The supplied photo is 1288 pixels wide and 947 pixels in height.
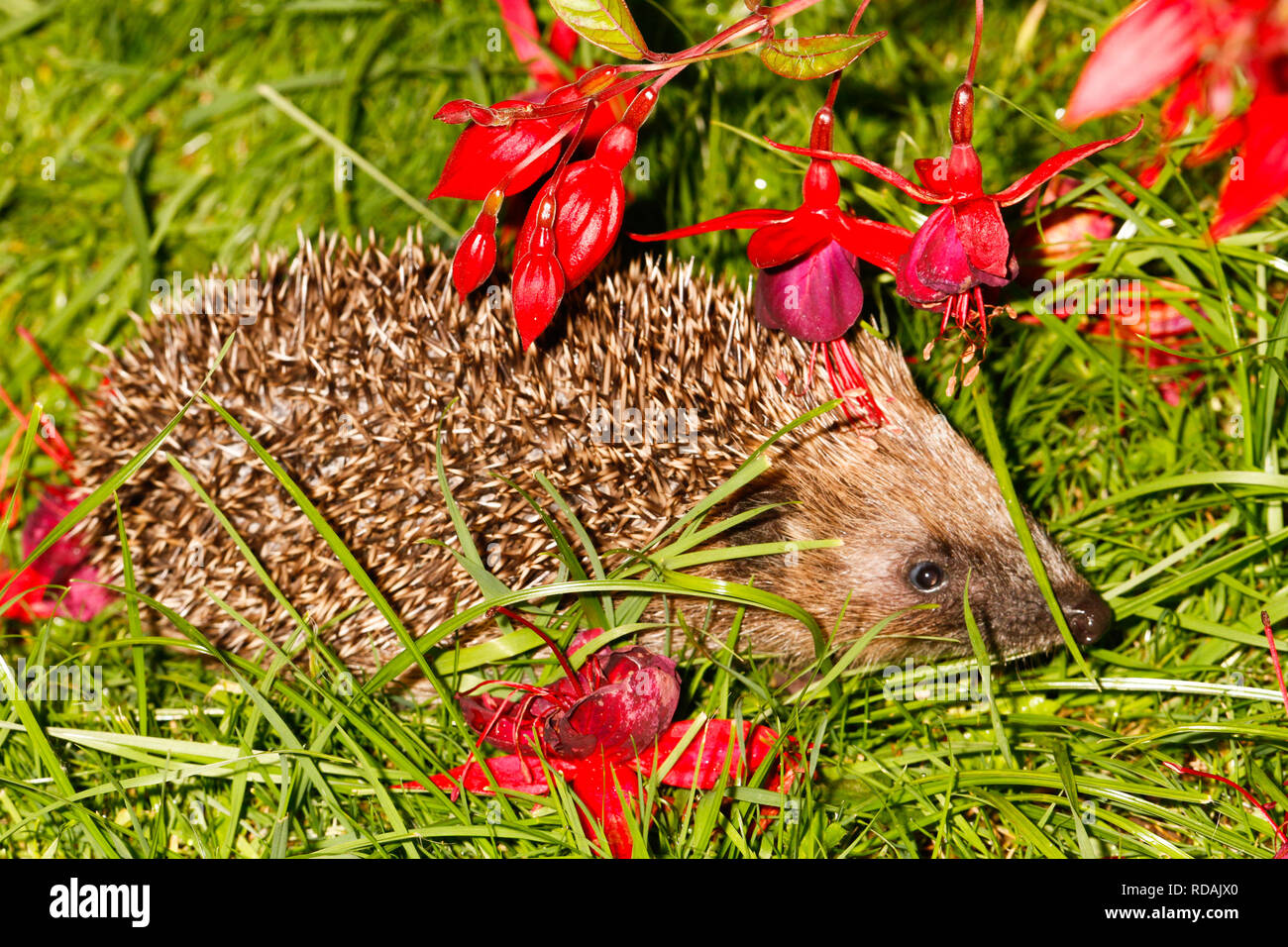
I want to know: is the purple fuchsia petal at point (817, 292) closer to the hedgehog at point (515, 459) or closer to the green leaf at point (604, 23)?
the hedgehog at point (515, 459)

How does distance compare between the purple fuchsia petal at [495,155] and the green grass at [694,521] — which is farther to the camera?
the green grass at [694,521]

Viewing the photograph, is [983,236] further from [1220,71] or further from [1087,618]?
[1087,618]

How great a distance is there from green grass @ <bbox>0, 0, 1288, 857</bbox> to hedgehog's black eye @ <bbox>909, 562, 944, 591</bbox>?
334 millimetres

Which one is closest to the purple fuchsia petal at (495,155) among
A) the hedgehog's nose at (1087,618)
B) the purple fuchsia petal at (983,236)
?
the purple fuchsia petal at (983,236)

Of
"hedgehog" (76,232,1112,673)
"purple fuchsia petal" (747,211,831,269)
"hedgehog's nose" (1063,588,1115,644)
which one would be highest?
"purple fuchsia petal" (747,211,831,269)

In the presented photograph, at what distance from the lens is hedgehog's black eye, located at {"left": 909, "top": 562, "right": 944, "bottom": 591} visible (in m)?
2.92

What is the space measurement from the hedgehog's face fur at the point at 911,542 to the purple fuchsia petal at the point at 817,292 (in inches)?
15.4

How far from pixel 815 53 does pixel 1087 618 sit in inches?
66.3

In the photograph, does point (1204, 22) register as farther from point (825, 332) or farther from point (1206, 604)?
point (1206, 604)

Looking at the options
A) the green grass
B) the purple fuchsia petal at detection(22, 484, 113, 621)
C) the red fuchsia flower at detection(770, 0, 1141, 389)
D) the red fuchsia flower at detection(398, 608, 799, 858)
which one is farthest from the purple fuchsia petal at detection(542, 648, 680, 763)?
the purple fuchsia petal at detection(22, 484, 113, 621)

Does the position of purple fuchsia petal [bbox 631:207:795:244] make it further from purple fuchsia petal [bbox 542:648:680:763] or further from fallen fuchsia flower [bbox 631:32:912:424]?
purple fuchsia petal [bbox 542:648:680:763]

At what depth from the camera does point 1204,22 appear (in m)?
1.20

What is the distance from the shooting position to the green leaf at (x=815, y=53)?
2.12 m
